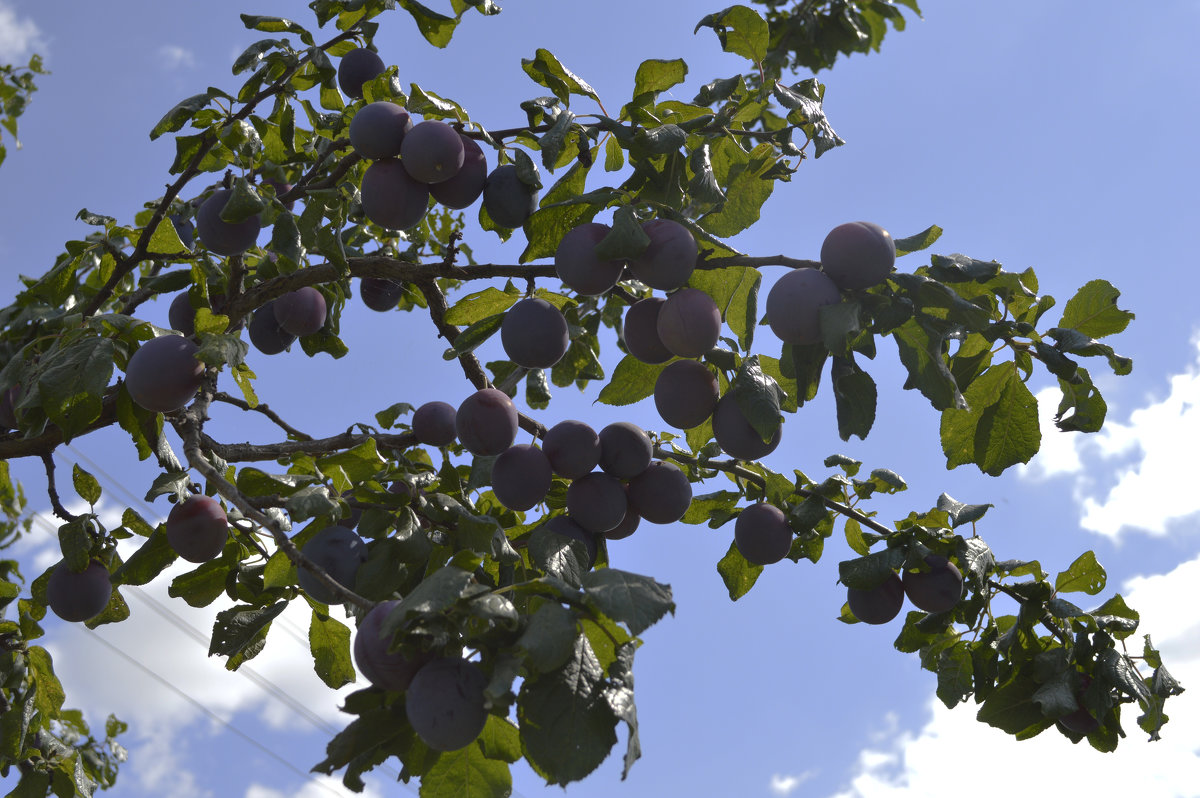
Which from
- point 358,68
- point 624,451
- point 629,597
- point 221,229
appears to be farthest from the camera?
point 358,68

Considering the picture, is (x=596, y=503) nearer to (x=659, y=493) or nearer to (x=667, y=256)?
(x=659, y=493)

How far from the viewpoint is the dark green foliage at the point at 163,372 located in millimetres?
1687

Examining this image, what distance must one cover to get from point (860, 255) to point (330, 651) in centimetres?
134

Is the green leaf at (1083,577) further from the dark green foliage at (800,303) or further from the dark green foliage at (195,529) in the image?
the dark green foliage at (195,529)

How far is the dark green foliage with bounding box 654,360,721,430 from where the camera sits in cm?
179

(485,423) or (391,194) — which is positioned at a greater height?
(391,194)

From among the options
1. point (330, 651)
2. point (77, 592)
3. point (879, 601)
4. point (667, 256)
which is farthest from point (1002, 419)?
point (77, 592)

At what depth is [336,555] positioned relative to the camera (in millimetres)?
1675

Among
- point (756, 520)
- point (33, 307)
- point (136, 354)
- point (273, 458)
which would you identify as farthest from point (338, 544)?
point (33, 307)

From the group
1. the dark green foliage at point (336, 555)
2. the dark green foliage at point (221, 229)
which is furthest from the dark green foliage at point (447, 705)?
the dark green foliage at point (221, 229)

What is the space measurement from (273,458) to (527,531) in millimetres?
574

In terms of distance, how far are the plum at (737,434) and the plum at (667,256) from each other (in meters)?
0.30

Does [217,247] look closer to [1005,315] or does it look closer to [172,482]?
[172,482]

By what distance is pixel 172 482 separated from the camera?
5.94 feet
